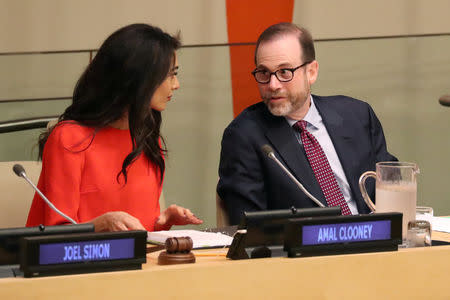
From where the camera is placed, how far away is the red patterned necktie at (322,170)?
8.00 ft

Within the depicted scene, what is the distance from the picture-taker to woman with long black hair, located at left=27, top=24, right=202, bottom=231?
222 cm

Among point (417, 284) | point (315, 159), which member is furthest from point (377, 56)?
point (417, 284)

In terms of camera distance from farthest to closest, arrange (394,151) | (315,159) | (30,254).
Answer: (394,151)
(315,159)
(30,254)

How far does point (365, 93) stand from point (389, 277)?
9.30 ft

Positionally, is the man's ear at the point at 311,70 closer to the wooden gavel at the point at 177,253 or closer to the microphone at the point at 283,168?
the microphone at the point at 283,168

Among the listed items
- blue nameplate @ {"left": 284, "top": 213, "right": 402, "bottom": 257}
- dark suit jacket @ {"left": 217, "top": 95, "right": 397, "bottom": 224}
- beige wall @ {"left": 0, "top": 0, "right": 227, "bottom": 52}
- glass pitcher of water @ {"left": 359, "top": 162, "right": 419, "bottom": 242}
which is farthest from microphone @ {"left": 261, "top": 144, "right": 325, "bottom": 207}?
beige wall @ {"left": 0, "top": 0, "right": 227, "bottom": 52}

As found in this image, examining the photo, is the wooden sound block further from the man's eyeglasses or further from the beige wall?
the beige wall

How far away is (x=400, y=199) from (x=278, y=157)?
70 cm

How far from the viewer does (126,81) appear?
227cm

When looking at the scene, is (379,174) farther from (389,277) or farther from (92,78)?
(92,78)

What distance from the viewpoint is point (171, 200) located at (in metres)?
4.06

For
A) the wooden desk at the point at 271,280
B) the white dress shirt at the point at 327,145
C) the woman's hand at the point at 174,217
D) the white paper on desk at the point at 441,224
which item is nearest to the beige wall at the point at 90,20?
the white dress shirt at the point at 327,145

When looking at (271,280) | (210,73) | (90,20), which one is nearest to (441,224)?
(271,280)

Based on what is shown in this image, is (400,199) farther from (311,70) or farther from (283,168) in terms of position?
(311,70)
